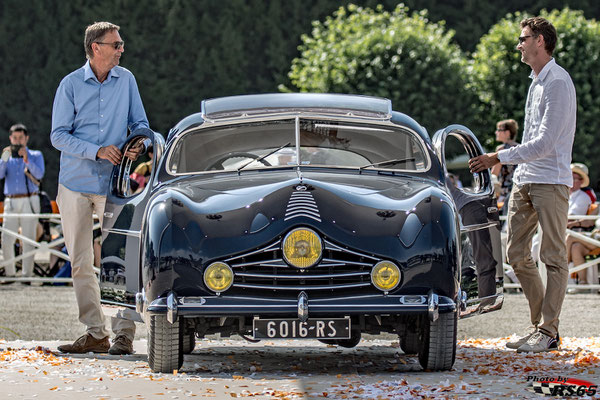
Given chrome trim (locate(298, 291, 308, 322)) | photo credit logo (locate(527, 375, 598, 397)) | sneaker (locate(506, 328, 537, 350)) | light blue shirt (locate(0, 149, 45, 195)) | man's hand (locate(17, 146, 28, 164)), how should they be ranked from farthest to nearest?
1. light blue shirt (locate(0, 149, 45, 195))
2. man's hand (locate(17, 146, 28, 164))
3. sneaker (locate(506, 328, 537, 350))
4. chrome trim (locate(298, 291, 308, 322))
5. photo credit logo (locate(527, 375, 598, 397))

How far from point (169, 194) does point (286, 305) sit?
99 cm

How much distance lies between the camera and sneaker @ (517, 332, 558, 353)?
791cm

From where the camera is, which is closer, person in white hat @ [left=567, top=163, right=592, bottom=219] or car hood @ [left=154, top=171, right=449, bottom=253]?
car hood @ [left=154, top=171, right=449, bottom=253]

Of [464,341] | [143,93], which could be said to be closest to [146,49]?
[143,93]

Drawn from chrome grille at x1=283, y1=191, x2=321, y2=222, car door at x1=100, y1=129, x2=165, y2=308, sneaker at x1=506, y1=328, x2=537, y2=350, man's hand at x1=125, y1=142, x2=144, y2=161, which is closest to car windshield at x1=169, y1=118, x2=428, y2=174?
car door at x1=100, y1=129, x2=165, y2=308

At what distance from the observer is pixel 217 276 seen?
6262 mm

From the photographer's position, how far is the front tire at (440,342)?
6496 millimetres

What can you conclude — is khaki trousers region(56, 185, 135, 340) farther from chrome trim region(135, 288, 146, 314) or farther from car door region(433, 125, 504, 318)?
car door region(433, 125, 504, 318)

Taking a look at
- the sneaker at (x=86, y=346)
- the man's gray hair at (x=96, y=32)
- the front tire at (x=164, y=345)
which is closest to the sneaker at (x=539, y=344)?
the front tire at (x=164, y=345)

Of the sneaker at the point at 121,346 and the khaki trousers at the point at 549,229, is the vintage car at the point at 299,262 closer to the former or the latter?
the sneaker at the point at 121,346

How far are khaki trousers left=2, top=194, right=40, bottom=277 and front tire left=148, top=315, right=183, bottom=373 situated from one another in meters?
9.43

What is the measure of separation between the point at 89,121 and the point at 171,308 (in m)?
2.39

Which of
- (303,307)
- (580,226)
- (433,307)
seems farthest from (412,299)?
(580,226)

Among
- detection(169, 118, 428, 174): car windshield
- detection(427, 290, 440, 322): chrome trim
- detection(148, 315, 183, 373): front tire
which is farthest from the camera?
detection(169, 118, 428, 174): car windshield
